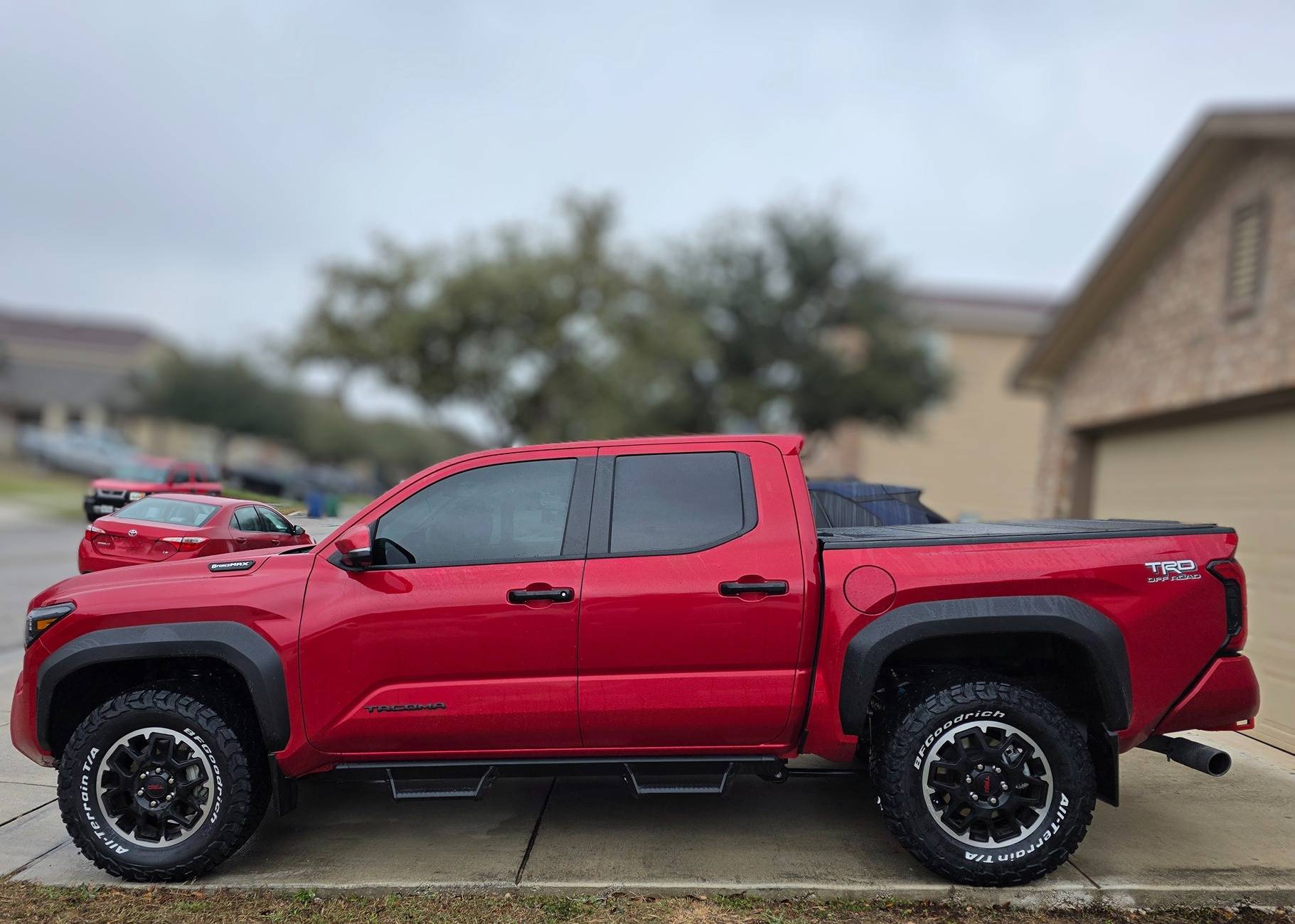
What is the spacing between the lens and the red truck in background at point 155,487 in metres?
5.49

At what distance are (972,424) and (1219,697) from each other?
2875 cm

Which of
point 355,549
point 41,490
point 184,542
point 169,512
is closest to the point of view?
point 355,549

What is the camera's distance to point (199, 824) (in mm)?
4238

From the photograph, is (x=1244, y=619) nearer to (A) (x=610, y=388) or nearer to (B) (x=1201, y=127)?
(B) (x=1201, y=127)

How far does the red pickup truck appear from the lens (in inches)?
162

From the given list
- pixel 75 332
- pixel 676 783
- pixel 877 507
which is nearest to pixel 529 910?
pixel 676 783

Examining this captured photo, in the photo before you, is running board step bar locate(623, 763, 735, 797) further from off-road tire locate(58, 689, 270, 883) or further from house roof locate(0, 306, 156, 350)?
house roof locate(0, 306, 156, 350)

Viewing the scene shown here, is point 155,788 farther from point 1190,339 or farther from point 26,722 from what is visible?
point 1190,339

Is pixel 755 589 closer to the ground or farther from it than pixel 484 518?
closer to the ground

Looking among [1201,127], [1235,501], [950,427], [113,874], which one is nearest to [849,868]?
[113,874]

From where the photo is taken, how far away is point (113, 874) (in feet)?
14.1

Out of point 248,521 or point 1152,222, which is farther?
point 1152,222

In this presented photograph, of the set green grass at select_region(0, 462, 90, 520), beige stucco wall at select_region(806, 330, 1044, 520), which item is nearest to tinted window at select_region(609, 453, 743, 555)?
green grass at select_region(0, 462, 90, 520)

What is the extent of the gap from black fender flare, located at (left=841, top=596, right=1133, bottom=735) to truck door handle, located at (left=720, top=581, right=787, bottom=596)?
0.35 metres
